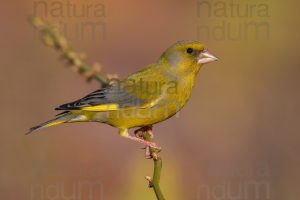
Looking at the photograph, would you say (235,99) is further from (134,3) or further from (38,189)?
(134,3)

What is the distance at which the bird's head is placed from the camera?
15.2 ft

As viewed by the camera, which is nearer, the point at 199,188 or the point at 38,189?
the point at 38,189

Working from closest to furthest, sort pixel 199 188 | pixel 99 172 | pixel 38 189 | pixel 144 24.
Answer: pixel 38 189
pixel 199 188
pixel 99 172
pixel 144 24

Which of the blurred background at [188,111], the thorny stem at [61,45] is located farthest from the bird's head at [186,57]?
the thorny stem at [61,45]

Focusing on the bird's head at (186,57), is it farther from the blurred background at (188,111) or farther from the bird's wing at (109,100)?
the blurred background at (188,111)

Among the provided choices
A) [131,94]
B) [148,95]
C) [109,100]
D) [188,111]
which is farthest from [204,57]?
[188,111]

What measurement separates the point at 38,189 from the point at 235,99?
148 inches

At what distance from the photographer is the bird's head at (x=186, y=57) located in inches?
183

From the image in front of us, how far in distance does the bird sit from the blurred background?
154cm

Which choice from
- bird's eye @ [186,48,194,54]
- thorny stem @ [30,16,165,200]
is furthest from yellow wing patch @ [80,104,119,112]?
thorny stem @ [30,16,165,200]

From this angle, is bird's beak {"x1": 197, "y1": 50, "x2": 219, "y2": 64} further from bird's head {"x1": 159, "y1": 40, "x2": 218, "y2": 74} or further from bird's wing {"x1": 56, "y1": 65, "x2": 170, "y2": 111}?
bird's wing {"x1": 56, "y1": 65, "x2": 170, "y2": 111}

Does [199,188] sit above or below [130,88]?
below

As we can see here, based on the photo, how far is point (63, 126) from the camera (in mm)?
8891

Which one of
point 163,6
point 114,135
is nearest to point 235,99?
point 114,135
